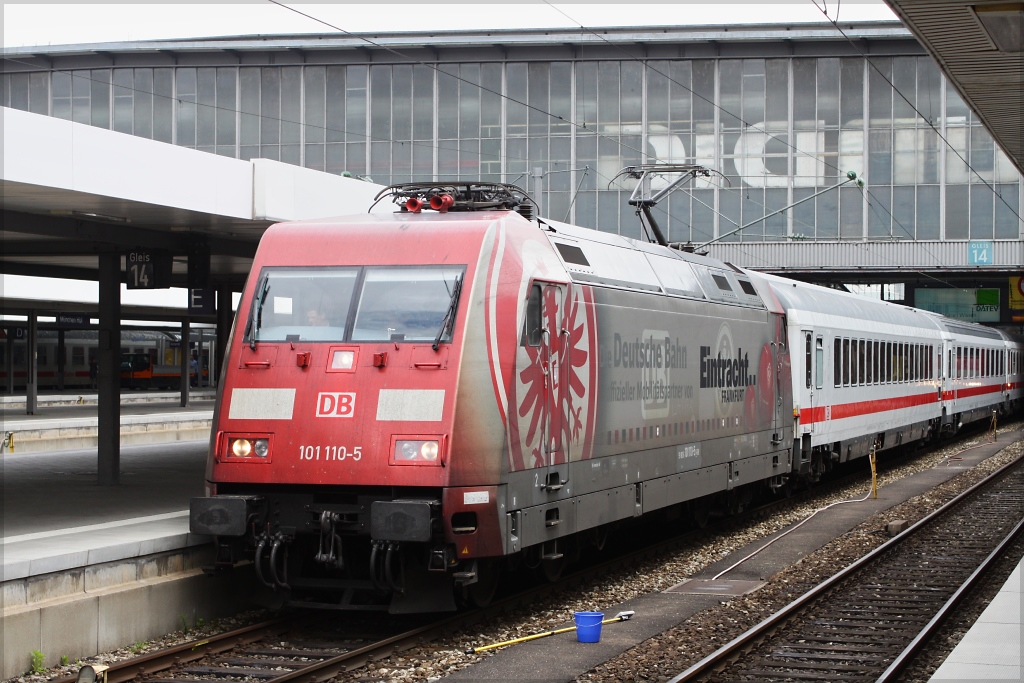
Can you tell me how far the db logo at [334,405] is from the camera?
32.0 ft

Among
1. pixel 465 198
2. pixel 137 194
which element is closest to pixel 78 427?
pixel 137 194

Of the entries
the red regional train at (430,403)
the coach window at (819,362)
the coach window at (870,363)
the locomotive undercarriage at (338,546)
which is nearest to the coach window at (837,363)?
the coach window at (819,362)

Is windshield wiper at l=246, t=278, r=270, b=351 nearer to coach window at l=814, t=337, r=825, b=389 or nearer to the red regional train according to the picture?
the red regional train

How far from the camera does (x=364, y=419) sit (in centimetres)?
966

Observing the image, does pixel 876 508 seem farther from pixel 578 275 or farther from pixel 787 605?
pixel 578 275

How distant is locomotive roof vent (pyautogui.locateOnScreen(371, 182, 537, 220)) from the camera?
1118 cm

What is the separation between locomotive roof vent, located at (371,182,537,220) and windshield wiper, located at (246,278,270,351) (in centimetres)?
156

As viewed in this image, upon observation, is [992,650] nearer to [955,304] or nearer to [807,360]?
[807,360]

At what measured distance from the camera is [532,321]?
33.6 ft

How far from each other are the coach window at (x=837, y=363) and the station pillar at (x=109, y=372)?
12.0 metres

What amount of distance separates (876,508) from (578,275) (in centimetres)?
1027

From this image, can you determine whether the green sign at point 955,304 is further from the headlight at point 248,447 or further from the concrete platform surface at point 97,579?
the headlight at point 248,447

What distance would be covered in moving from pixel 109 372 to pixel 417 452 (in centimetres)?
816

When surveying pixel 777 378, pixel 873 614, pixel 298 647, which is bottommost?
pixel 873 614
